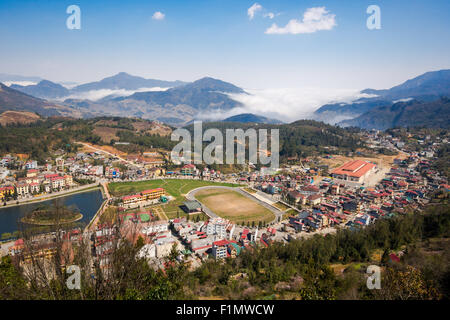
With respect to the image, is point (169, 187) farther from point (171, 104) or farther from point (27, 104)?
point (171, 104)

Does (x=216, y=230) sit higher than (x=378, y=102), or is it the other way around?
(x=378, y=102)

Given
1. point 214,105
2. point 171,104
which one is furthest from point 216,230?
point 171,104

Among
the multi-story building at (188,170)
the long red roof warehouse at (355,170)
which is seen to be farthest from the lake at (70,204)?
the long red roof warehouse at (355,170)

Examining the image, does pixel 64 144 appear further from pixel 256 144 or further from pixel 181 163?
pixel 256 144

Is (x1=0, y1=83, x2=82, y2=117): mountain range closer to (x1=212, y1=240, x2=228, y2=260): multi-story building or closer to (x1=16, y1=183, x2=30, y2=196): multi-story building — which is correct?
(x1=16, y1=183, x2=30, y2=196): multi-story building
